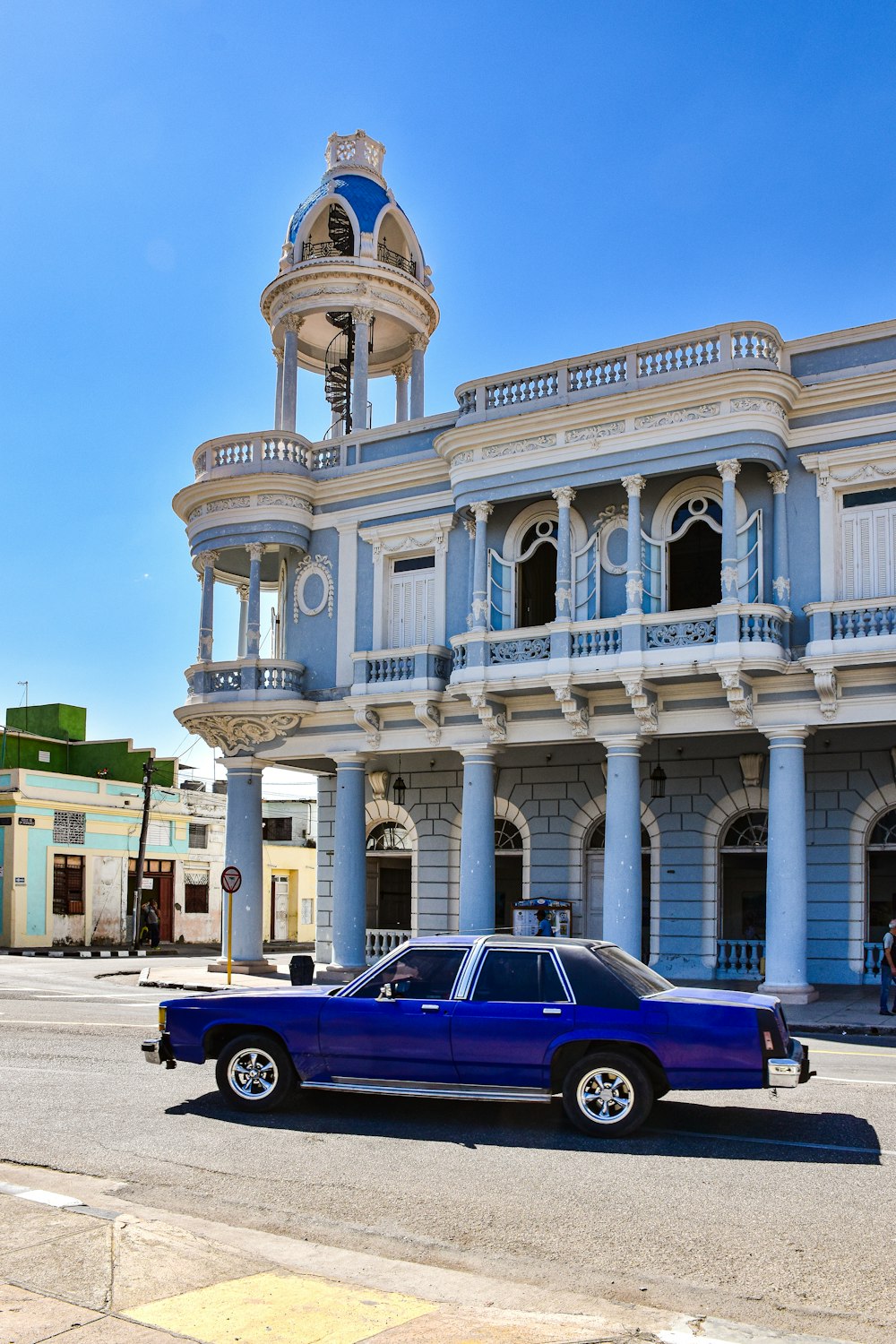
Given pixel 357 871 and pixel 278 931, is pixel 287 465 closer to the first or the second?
pixel 357 871

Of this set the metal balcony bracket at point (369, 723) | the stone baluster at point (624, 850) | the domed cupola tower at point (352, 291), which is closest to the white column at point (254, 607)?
the metal balcony bracket at point (369, 723)

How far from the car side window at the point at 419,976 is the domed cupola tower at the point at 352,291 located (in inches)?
709

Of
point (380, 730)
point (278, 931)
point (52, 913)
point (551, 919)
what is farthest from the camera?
point (278, 931)

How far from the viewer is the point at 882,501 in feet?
65.5

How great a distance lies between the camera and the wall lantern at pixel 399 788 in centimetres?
2636

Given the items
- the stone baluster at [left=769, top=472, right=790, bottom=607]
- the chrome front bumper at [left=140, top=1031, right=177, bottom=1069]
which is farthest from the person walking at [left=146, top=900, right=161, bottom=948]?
the chrome front bumper at [left=140, top=1031, right=177, bottom=1069]

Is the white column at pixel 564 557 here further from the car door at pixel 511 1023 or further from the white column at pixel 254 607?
the car door at pixel 511 1023

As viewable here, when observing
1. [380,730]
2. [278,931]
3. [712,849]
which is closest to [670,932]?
[712,849]

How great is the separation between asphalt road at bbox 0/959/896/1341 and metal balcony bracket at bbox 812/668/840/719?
8.01m

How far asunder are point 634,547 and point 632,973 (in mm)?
11697

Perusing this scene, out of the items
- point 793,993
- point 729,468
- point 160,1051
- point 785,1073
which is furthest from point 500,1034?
point 729,468

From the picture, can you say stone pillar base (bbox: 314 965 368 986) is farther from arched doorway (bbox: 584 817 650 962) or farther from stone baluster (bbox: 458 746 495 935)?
arched doorway (bbox: 584 817 650 962)

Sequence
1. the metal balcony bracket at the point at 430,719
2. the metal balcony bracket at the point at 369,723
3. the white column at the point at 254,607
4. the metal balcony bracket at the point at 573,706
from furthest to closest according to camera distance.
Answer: the white column at the point at 254,607 < the metal balcony bracket at the point at 369,723 < the metal balcony bracket at the point at 430,719 < the metal balcony bracket at the point at 573,706

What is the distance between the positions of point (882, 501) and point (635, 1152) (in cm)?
1350
